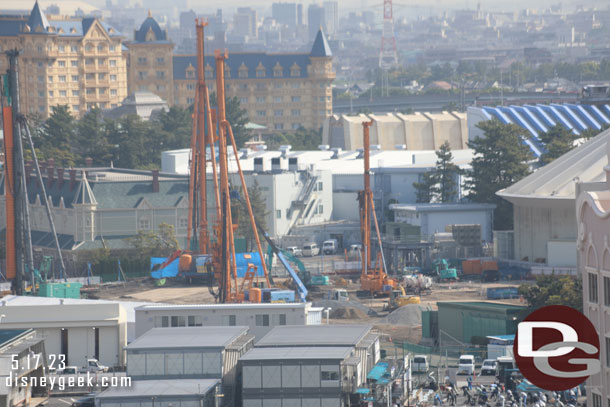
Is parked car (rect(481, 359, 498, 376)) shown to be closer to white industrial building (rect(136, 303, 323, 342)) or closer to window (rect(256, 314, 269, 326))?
white industrial building (rect(136, 303, 323, 342))

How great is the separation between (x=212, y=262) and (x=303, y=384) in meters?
36.9

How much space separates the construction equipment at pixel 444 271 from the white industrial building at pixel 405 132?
55.0 m

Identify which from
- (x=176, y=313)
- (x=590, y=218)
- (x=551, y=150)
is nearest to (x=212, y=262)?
(x=176, y=313)

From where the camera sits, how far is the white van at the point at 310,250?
101 meters

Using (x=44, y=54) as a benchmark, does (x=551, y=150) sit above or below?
below

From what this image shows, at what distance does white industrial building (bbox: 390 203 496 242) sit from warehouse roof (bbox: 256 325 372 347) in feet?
139

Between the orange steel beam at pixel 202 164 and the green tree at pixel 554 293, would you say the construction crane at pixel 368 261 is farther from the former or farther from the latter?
the green tree at pixel 554 293

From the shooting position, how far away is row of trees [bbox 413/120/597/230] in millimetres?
102625

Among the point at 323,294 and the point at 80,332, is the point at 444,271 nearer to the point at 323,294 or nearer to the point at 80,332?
the point at 323,294

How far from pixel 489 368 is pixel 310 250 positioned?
4519cm

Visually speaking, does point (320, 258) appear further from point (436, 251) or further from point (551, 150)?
point (551, 150)

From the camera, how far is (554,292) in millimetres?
66062

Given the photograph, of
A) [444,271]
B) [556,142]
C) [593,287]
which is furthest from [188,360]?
[556,142]

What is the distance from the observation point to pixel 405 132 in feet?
488
